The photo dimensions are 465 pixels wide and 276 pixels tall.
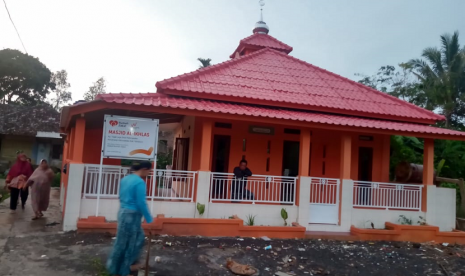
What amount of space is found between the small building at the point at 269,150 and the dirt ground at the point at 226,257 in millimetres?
902

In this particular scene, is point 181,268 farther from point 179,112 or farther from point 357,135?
point 357,135

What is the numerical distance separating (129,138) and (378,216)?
624cm

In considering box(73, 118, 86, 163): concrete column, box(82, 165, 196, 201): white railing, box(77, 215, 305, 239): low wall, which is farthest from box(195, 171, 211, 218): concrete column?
box(73, 118, 86, 163): concrete column

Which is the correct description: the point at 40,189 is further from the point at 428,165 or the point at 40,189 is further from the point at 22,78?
the point at 22,78

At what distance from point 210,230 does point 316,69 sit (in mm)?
7585

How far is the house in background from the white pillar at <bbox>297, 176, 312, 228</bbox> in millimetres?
18304

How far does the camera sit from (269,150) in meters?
10.3

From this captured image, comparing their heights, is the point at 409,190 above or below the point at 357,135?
below

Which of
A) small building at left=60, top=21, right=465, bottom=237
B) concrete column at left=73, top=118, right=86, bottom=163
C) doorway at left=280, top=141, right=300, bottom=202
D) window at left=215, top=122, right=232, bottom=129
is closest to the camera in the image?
concrete column at left=73, top=118, right=86, bottom=163

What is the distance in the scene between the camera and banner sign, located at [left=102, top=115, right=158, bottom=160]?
7.25m

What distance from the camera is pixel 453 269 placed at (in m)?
6.73

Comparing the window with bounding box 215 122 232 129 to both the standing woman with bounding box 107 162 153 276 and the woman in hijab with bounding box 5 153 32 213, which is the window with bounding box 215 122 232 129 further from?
the woman in hijab with bounding box 5 153 32 213

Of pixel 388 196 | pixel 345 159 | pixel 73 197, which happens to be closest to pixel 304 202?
pixel 345 159

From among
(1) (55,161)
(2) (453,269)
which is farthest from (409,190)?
(1) (55,161)
